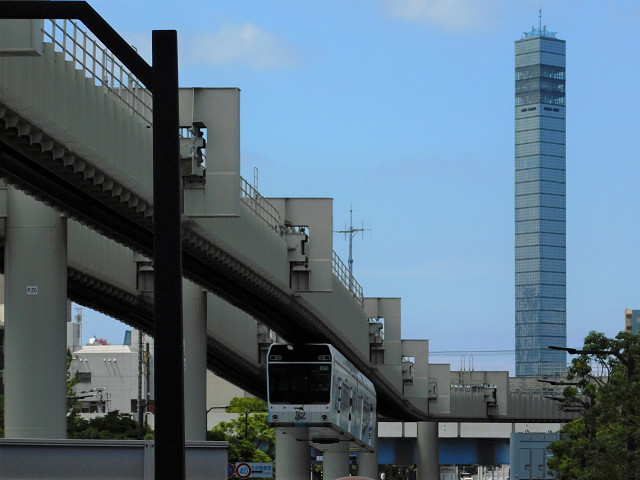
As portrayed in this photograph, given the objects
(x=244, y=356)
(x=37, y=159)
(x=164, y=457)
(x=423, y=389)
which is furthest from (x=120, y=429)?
(x=164, y=457)

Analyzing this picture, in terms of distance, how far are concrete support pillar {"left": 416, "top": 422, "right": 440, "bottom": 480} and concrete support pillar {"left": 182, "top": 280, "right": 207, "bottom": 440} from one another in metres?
65.5

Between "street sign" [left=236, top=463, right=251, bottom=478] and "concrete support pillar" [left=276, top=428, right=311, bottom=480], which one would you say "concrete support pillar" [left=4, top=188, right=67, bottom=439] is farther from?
"concrete support pillar" [left=276, top=428, right=311, bottom=480]

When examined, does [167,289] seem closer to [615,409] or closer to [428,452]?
[615,409]

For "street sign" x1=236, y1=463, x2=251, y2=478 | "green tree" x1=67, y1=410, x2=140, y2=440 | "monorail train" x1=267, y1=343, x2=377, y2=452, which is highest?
"monorail train" x1=267, y1=343, x2=377, y2=452

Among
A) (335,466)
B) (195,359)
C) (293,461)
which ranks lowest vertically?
(335,466)

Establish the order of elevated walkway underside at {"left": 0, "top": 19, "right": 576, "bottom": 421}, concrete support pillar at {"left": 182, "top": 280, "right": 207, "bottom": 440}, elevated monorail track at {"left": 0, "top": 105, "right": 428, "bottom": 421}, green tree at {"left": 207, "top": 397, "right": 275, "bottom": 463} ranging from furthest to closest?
green tree at {"left": 207, "top": 397, "right": 275, "bottom": 463} → concrete support pillar at {"left": 182, "top": 280, "right": 207, "bottom": 440} → elevated monorail track at {"left": 0, "top": 105, "right": 428, "bottom": 421} → elevated walkway underside at {"left": 0, "top": 19, "right": 576, "bottom": 421}

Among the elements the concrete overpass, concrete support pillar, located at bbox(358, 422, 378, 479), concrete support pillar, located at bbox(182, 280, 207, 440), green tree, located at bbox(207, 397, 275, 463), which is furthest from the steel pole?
concrete support pillar, located at bbox(358, 422, 378, 479)

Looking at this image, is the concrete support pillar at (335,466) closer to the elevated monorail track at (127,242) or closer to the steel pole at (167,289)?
the elevated monorail track at (127,242)

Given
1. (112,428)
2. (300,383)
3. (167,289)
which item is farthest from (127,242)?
(112,428)

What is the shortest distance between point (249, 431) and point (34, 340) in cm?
8309

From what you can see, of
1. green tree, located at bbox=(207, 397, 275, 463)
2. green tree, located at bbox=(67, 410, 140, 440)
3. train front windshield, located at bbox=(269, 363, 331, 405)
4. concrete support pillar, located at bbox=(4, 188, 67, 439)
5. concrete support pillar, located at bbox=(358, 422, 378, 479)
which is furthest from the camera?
green tree, located at bbox=(207, 397, 275, 463)

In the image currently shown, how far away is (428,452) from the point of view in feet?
373

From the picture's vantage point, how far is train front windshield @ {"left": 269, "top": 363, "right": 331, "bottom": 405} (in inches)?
1898

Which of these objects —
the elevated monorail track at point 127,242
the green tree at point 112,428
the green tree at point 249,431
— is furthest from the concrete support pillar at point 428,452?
the green tree at point 112,428
